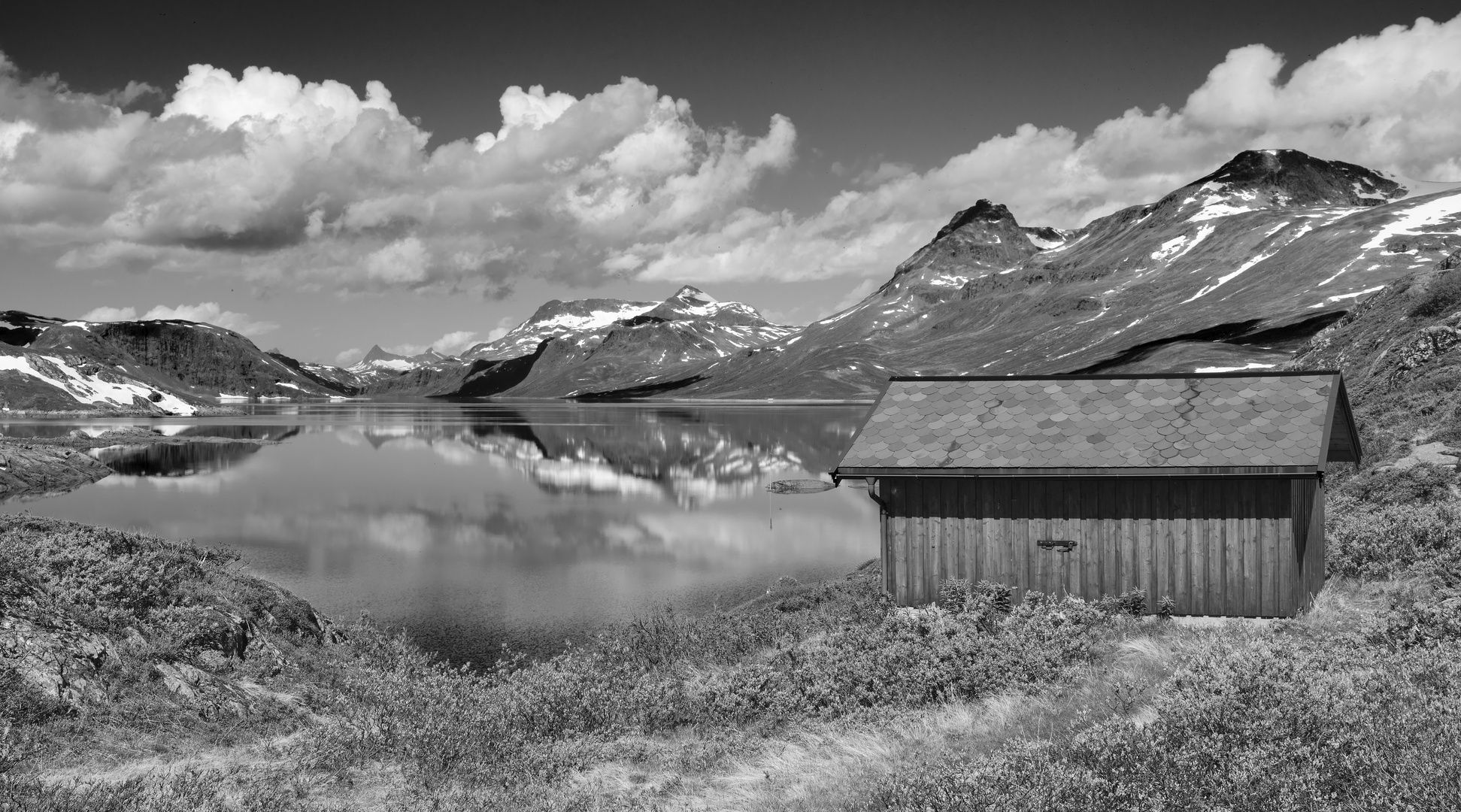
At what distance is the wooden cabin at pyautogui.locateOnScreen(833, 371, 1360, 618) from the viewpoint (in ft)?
62.1

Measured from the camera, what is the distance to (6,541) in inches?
773

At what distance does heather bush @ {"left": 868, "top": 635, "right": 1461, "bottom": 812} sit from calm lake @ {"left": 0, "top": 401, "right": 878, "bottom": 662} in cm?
1928

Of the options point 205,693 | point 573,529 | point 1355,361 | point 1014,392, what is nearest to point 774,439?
point 573,529

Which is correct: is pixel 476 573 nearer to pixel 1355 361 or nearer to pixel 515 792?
pixel 515 792

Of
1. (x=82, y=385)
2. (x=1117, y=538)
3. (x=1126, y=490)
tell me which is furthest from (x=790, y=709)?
(x=82, y=385)

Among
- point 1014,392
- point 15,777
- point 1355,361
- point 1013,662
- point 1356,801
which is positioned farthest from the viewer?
point 1355,361

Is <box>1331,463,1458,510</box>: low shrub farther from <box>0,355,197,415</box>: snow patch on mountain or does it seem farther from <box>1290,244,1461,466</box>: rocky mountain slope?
<box>0,355,197,415</box>: snow patch on mountain

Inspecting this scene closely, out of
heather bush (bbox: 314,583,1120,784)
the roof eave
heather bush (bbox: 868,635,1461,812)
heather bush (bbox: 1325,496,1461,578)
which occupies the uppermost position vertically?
the roof eave

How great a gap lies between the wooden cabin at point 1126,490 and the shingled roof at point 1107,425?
0.12 feet

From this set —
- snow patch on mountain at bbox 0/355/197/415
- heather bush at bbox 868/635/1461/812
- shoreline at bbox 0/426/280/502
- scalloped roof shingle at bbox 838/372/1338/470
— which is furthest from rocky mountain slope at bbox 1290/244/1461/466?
snow patch on mountain at bbox 0/355/197/415

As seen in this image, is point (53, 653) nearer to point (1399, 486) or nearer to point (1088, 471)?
point (1088, 471)

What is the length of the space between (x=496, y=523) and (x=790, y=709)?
38.0 metres

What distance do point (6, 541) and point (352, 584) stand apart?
611 inches

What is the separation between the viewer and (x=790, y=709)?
48.3ft
